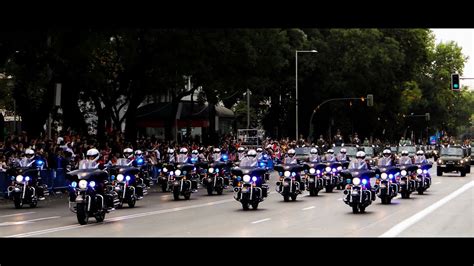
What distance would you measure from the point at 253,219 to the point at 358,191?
12.6 feet

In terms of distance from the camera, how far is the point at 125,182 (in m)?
26.6

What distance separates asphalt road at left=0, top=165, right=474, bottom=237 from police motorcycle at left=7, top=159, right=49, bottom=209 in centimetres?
29

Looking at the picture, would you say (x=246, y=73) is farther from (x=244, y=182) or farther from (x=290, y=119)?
(x=290, y=119)

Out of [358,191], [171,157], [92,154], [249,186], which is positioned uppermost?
[92,154]

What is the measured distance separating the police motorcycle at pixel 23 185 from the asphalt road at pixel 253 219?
29 centimetres

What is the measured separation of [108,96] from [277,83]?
27.2 m

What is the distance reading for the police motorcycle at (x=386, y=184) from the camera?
92.4ft

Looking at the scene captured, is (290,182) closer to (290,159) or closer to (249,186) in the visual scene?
(290,159)

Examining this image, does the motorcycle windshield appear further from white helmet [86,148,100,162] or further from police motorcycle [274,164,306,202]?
police motorcycle [274,164,306,202]

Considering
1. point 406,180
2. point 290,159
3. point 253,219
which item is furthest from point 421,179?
point 253,219

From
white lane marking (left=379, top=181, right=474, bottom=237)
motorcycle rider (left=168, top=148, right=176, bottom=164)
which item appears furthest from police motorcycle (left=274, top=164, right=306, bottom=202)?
motorcycle rider (left=168, top=148, right=176, bottom=164)

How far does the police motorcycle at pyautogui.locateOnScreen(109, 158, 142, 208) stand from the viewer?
26328 mm

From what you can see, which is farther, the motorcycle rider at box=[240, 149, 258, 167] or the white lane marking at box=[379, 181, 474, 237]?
the motorcycle rider at box=[240, 149, 258, 167]

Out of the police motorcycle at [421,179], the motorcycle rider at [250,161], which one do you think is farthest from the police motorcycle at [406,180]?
the motorcycle rider at [250,161]
